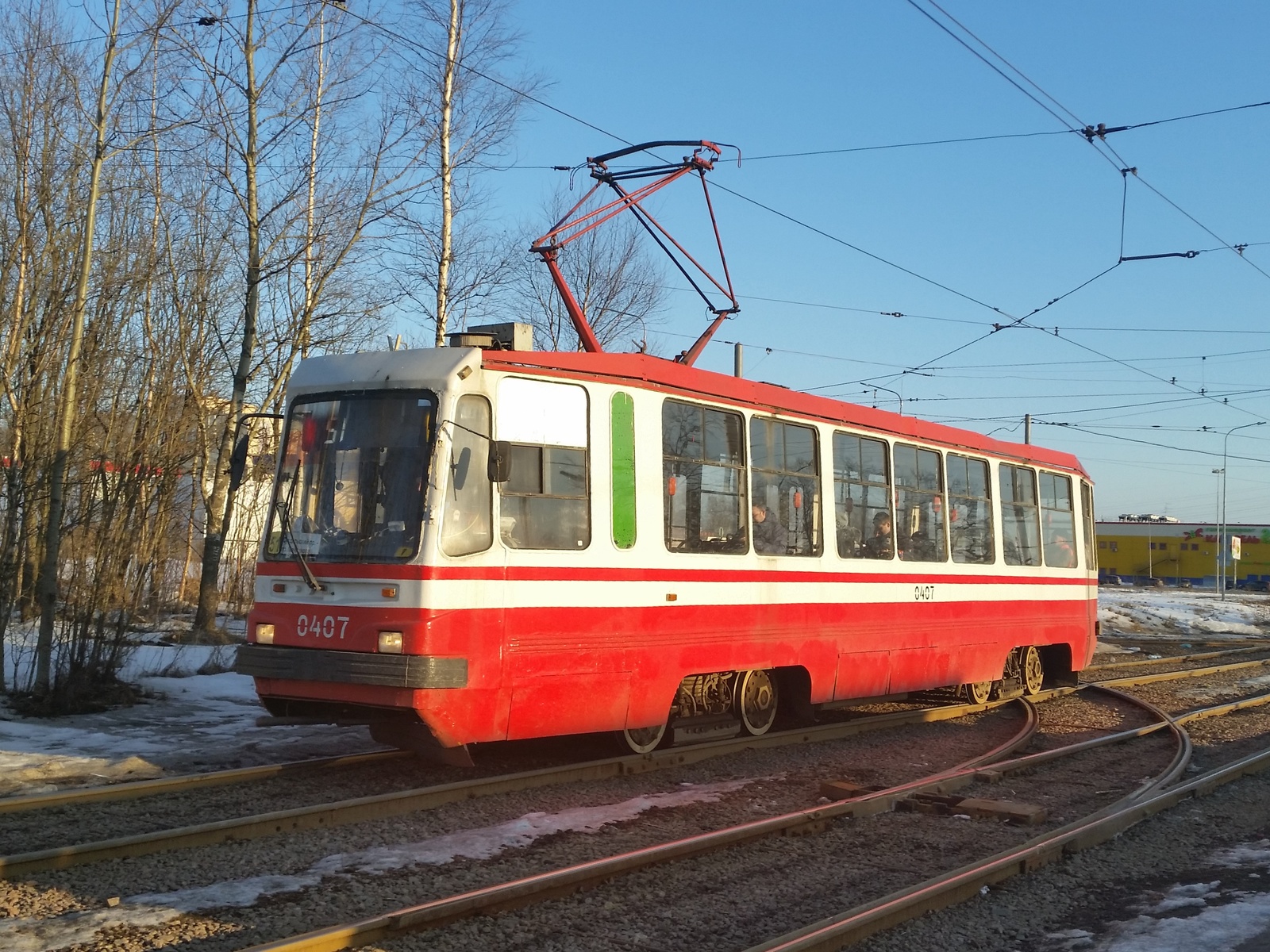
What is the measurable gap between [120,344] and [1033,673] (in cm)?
1346

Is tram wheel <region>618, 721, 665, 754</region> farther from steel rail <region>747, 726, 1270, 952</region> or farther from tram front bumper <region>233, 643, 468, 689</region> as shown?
steel rail <region>747, 726, 1270, 952</region>

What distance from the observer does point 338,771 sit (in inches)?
333

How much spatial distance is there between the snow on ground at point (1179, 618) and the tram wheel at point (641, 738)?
22.3 metres

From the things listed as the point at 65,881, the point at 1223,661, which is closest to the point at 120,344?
the point at 65,881

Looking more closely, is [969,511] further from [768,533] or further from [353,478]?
[353,478]

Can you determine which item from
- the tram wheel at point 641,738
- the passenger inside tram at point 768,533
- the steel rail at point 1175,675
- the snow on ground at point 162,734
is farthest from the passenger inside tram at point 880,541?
the steel rail at point 1175,675

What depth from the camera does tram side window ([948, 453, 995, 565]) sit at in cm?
1274

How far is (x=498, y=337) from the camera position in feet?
28.3

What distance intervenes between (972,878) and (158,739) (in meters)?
6.74

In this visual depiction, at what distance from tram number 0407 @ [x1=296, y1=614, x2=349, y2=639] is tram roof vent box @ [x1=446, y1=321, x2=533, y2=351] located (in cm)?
204

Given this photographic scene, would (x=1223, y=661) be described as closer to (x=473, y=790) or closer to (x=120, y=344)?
(x=473, y=790)

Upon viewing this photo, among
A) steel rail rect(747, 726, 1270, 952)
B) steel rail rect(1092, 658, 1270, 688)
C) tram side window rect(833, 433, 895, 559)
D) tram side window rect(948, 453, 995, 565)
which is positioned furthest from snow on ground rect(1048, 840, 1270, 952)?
steel rail rect(1092, 658, 1270, 688)

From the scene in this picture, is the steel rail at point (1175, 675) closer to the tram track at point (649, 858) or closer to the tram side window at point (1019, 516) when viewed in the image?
the tram side window at point (1019, 516)

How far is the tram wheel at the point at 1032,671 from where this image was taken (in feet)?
48.1
